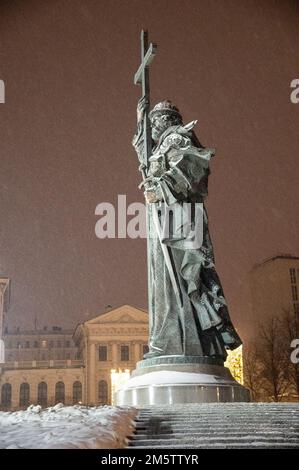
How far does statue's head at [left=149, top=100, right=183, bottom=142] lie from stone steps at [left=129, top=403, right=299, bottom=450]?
596cm

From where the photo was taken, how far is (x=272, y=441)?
276 inches

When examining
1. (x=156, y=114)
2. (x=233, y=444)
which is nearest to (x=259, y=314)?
(x=156, y=114)

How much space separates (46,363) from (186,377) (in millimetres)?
67845

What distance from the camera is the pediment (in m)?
77.4

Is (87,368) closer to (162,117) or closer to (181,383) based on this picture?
(162,117)

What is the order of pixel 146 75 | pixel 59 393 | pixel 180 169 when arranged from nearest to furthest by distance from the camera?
1. pixel 180 169
2. pixel 146 75
3. pixel 59 393

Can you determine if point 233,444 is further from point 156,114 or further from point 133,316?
point 133,316

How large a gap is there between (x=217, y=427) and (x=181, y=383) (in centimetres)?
261

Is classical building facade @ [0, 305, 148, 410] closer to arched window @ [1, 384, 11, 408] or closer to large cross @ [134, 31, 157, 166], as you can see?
arched window @ [1, 384, 11, 408]

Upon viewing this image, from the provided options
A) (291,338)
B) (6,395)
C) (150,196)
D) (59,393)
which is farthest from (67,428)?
(6,395)

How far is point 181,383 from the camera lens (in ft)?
32.7

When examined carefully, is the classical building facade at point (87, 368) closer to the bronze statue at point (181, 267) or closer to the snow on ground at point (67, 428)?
the bronze statue at point (181, 267)
